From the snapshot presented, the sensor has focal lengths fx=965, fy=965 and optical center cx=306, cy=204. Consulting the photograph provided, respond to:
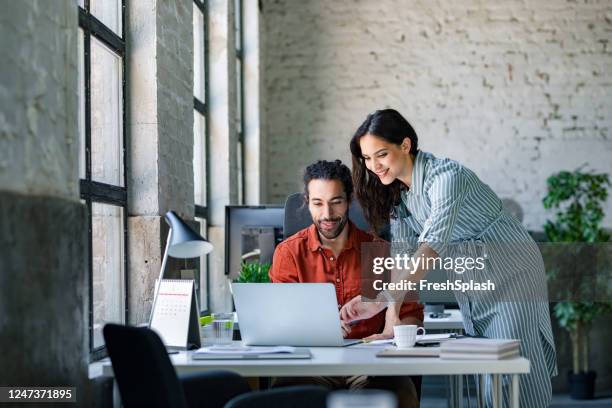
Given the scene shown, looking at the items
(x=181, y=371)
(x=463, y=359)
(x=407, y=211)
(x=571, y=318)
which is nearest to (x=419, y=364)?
(x=463, y=359)

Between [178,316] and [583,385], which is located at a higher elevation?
[178,316]

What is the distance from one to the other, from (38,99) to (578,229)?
232 inches

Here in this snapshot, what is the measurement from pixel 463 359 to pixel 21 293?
1.19 m

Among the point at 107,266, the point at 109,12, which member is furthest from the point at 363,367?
the point at 109,12

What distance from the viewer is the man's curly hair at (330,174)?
3674mm

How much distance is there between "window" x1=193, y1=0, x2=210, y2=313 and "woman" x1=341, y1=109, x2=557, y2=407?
128 inches

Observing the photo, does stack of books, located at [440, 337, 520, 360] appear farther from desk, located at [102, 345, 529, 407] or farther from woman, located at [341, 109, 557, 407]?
woman, located at [341, 109, 557, 407]

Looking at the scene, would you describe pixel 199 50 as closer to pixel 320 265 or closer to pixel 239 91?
pixel 239 91

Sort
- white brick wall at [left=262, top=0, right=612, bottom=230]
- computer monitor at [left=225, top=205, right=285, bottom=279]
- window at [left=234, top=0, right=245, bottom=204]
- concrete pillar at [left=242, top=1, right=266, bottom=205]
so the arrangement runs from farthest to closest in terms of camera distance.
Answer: white brick wall at [left=262, top=0, right=612, bottom=230]
concrete pillar at [left=242, top=1, right=266, bottom=205]
window at [left=234, top=0, right=245, bottom=204]
computer monitor at [left=225, top=205, right=285, bottom=279]

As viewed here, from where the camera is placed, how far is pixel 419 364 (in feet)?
8.66

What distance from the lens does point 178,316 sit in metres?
3.05

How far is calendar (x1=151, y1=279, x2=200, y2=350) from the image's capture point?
3.04 metres

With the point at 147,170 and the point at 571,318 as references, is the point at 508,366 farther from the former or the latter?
the point at 571,318

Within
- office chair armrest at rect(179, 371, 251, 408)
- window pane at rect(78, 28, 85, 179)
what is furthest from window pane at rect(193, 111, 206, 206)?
office chair armrest at rect(179, 371, 251, 408)
